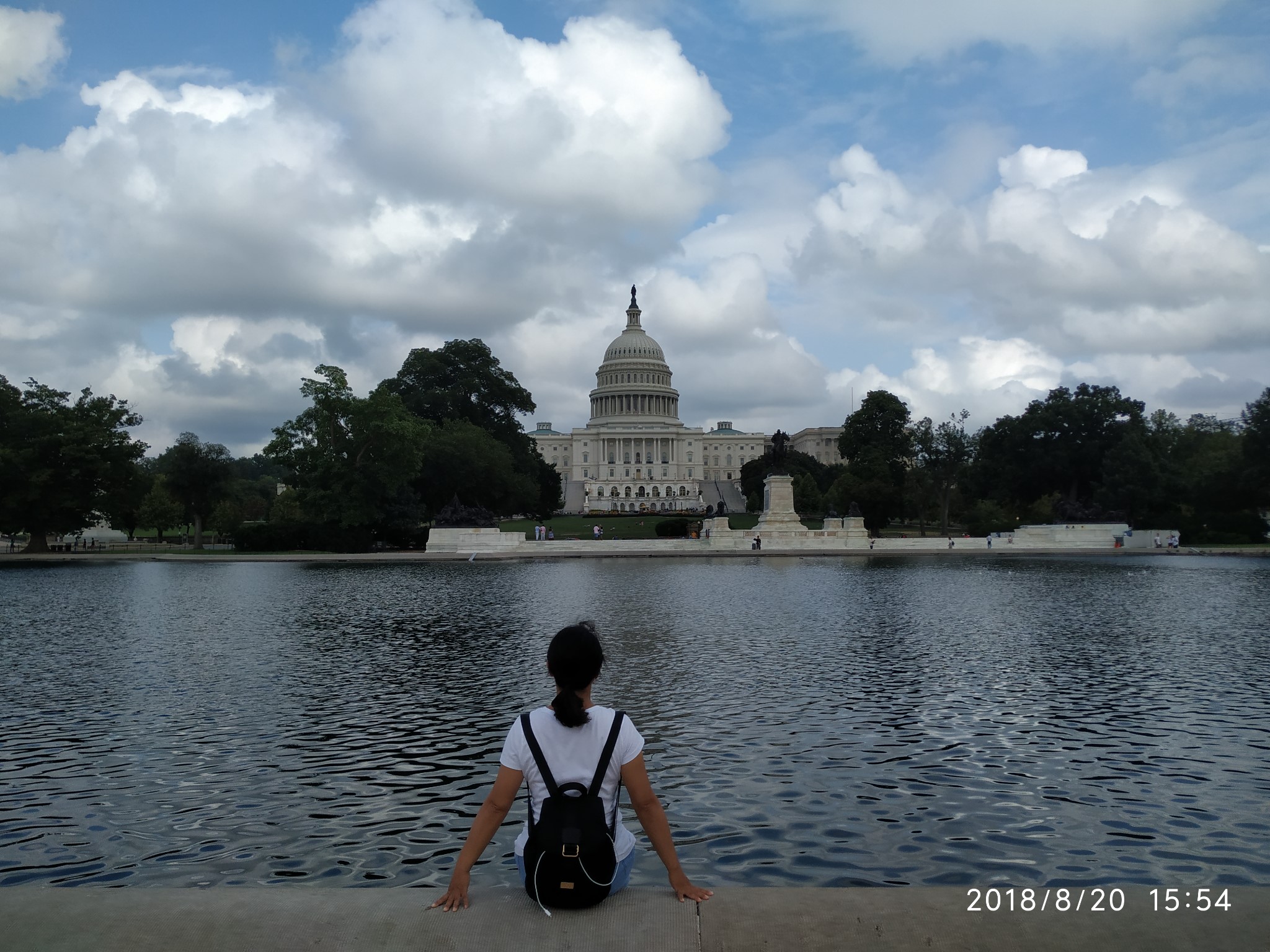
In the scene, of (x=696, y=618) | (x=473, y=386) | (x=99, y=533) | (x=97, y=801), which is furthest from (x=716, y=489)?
(x=97, y=801)

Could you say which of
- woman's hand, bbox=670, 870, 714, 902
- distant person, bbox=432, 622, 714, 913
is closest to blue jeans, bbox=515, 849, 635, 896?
distant person, bbox=432, 622, 714, 913

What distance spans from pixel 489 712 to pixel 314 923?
276 inches

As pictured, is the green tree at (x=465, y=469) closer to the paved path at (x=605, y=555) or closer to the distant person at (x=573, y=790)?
the paved path at (x=605, y=555)

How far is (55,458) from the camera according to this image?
179 ft

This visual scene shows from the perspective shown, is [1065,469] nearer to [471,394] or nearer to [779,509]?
[779,509]

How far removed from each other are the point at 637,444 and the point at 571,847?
164203mm

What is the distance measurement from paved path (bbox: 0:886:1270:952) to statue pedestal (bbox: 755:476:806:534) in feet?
179

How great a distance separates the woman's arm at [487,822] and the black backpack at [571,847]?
6.2 inches

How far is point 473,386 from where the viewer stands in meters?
87.2

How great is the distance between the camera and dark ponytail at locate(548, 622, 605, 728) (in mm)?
4473

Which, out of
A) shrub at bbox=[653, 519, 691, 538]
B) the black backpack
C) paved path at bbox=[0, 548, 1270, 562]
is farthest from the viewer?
shrub at bbox=[653, 519, 691, 538]

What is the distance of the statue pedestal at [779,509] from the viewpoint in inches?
2338

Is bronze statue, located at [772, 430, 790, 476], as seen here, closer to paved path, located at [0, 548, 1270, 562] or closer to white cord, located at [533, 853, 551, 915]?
paved path, located at [0, 548, 1270, 562]

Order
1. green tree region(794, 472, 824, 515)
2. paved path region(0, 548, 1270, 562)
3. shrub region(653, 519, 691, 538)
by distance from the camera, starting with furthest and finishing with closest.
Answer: green tree region(794, 472, 824, 515) → shrub region(653, 519, 691, 538) → paved path region(0, 548, 1270, 562)
